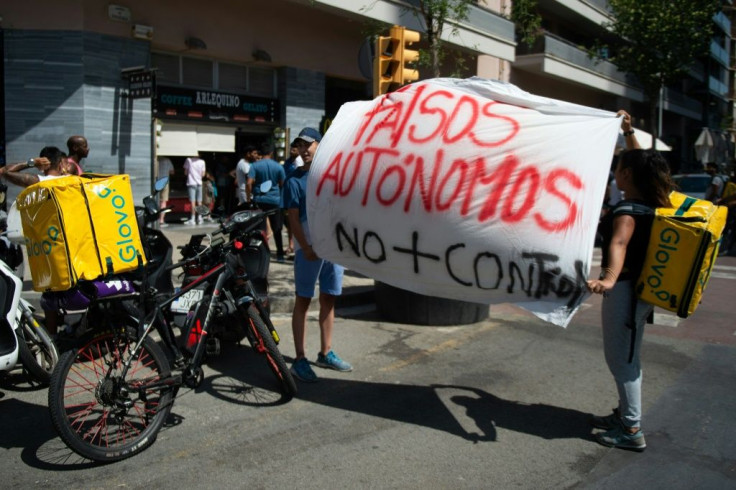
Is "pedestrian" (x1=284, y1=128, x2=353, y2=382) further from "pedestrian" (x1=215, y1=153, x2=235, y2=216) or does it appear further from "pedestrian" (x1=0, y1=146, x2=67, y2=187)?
"pedestrian" (x1=215, y1=153, x2=235, y2=216)

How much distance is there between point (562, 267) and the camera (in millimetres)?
3541

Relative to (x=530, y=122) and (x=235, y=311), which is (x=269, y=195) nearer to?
(x=235, y=311)

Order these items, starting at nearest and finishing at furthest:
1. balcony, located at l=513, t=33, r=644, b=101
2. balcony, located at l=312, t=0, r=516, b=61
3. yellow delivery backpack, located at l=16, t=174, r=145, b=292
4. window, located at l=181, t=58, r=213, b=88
Answer: yellow delivery backpack, located at l=16, t=174, r=145, b=292
window, located at l=181, t=58, r=213, b=88
balcony, located at l=312, t=0, r=516, b=61
balcony, located at l=513, t=33, r=644, b=101

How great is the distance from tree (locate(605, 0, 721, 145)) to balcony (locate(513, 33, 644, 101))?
1.28 metres

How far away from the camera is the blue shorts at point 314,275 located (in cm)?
506

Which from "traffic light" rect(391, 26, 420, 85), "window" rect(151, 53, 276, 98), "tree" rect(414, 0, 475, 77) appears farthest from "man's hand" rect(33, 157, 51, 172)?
"window" rect(151, 53, 276, 98)

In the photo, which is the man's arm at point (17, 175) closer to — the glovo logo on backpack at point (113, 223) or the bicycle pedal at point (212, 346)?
the glovo logo on backpack at point (113, 223)

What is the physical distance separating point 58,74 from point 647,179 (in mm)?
11144

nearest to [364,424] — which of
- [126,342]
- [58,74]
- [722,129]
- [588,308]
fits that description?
[126,342]

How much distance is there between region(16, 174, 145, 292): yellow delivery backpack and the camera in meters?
3.83

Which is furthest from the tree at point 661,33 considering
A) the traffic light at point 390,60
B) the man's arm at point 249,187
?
the traffic light at point 390,60

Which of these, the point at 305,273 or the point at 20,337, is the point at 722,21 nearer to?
the point at 305,273

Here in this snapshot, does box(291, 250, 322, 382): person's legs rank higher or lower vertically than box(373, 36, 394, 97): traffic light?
lower

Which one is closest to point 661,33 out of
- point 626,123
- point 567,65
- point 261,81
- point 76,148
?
point 567,65
